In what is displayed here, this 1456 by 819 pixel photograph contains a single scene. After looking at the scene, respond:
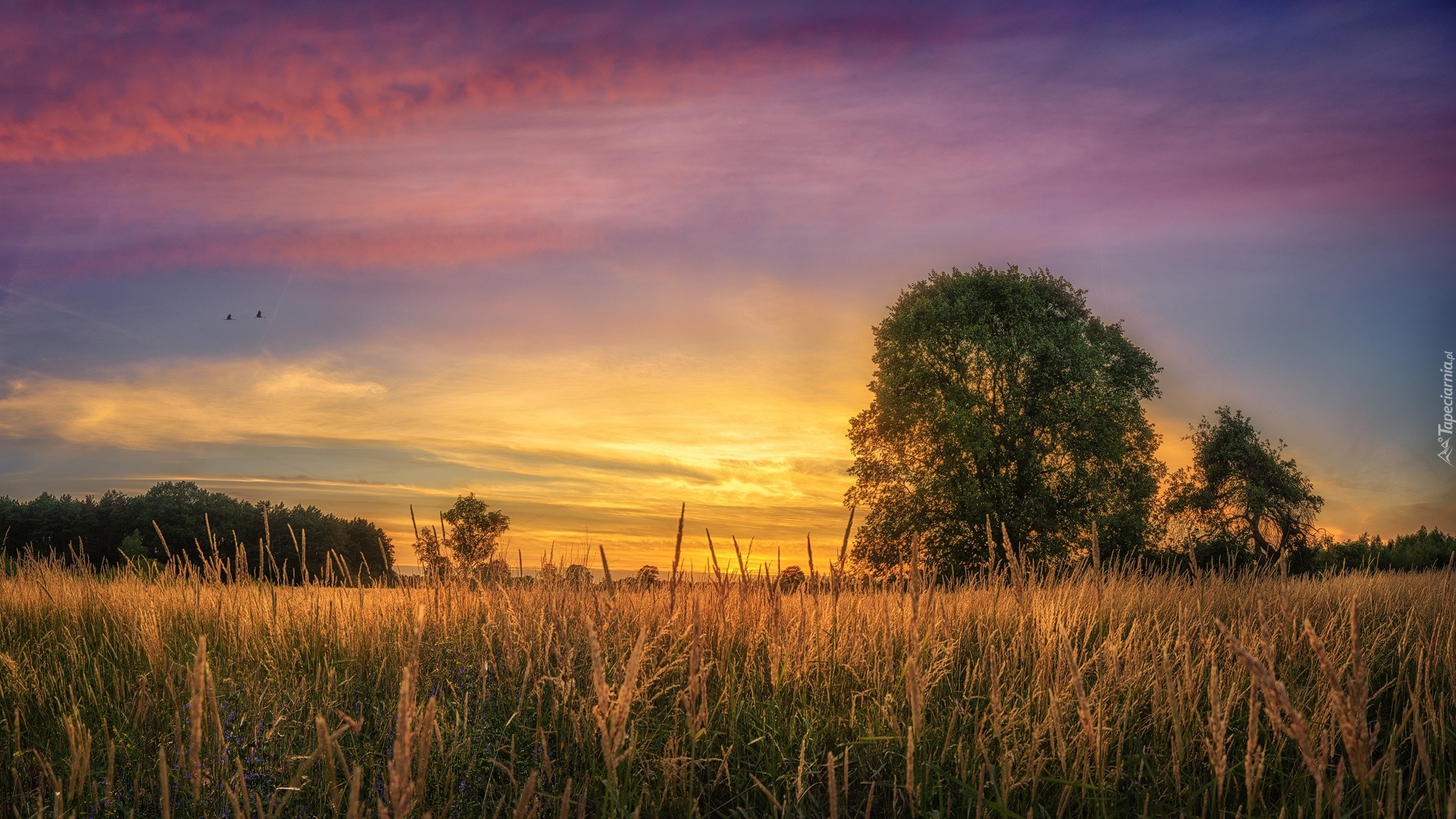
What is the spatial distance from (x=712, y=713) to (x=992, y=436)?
1971cm

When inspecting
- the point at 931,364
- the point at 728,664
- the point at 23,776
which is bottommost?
the point at 23,776

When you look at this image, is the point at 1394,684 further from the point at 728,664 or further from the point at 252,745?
the point at 252,745

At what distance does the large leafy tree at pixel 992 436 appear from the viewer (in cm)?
2280

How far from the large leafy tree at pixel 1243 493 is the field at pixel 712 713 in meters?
23.3

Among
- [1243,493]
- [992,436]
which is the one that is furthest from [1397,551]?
[992,436]

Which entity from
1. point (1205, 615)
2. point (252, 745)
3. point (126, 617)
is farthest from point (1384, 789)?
point (126, 617)

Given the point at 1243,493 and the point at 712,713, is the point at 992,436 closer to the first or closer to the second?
the point at 1243,493

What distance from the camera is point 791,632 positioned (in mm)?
4816

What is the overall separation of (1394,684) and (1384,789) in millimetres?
3252

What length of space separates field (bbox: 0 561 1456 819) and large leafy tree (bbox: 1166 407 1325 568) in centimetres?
2332

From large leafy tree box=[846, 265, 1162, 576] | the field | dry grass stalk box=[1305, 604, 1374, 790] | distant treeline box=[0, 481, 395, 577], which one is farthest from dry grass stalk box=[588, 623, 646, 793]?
distant treeline box=[0, 481, 395, 577]

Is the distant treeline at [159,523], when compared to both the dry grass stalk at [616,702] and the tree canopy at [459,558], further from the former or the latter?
the dry grass stalk at [616,702]

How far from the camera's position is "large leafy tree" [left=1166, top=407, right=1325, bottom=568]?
2803 cm

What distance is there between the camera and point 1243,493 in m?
27.9
